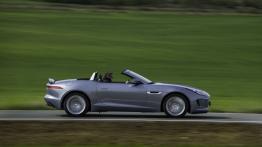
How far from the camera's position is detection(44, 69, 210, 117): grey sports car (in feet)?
56.0

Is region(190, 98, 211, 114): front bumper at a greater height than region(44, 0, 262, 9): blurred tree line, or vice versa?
region(44, 0, 262, 9): blurred tree line

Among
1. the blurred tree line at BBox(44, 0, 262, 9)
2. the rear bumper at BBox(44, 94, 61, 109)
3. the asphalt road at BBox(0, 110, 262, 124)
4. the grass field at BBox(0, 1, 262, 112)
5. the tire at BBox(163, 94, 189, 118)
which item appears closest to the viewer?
the asphalt road at BBox(0, 110, 262, 124)

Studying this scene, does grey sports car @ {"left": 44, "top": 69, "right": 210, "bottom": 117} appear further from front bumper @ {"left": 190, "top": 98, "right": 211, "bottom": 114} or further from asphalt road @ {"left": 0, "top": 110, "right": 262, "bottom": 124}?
asphalt road @ {"left": 0, "top": 110, "right": 262, "bottom": 124}

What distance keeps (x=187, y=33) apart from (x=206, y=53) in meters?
9.57

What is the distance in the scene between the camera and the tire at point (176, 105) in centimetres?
1706

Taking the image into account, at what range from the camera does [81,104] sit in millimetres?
17188

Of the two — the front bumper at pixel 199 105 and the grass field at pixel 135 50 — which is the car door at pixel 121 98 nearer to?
the front bumper at pixel 199 105

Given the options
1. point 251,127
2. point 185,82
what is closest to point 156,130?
point 251,127

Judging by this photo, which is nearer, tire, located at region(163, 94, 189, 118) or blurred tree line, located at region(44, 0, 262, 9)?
tire, located at region(163, 94, 189, 118)

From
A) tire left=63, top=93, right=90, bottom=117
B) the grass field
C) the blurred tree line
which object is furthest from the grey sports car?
the blurred tree line

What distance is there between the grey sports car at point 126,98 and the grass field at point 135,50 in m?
3.45

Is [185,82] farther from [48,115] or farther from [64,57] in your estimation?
[48,115]

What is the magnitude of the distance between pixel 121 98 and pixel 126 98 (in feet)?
0.41

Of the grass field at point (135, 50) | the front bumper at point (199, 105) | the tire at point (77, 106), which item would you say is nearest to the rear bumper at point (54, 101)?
the tire at point (77, 106)
